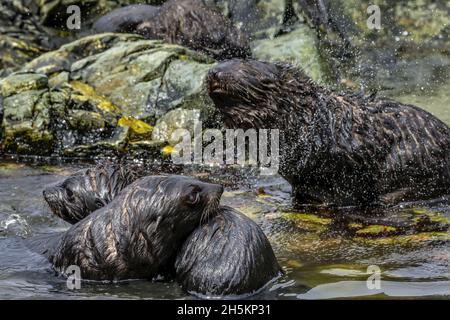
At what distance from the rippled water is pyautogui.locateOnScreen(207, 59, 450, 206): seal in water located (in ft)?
1.35

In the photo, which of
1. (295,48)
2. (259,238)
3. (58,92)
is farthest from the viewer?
(295,48)

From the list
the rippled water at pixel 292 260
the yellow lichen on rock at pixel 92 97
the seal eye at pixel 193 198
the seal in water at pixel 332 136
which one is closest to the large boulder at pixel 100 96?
the yellow lichen on rock at pixel 92 97

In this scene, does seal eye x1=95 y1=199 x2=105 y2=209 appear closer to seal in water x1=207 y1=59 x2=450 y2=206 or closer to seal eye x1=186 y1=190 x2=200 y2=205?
seal eye x1=186 y1=190 x2=200 y2=205

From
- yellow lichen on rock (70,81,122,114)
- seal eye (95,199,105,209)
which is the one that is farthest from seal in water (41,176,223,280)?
yellow lichen on rock (70,81,122,114)

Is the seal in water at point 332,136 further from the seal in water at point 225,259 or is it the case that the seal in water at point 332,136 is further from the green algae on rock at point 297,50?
the green algae on rock at point 297,50

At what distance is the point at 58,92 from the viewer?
11.7 m

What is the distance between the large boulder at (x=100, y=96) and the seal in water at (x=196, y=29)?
1.07 m

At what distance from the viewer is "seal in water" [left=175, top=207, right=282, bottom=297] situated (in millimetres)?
5629

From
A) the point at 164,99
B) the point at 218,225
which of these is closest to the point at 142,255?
the point at 218,225

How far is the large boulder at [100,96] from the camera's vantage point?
11.1 meters

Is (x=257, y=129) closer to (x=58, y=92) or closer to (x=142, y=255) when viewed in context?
(x=142, y=255)

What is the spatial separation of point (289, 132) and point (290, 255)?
1.89 m

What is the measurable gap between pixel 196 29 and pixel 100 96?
2.58m

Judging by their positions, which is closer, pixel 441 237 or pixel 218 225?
pixel 218 225
